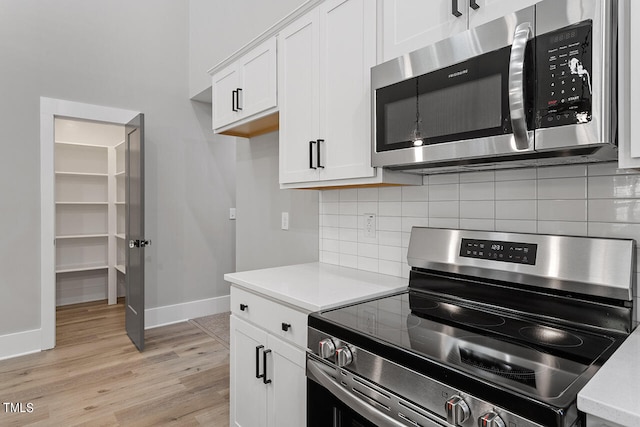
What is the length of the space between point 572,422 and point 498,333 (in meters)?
0.38

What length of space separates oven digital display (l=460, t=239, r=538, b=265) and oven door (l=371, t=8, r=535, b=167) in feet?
1.16

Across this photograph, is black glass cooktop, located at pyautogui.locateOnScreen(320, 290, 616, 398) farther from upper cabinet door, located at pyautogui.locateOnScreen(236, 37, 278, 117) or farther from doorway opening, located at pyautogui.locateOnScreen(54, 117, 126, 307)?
doorway opening, located at pyautogui.locateOnScreen(54, 117, 126, 307)

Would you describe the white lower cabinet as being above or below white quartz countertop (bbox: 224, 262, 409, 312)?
below

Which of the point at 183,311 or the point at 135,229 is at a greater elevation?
the point at 135,229

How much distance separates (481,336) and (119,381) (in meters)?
2.50

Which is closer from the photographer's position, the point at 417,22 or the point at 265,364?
the point at 417,22

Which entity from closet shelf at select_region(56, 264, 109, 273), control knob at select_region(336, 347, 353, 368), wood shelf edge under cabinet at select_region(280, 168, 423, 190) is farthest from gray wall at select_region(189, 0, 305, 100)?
closet shelf at select_region(56, 264, 109, 273)

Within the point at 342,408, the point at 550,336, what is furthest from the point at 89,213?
the point at 550,336

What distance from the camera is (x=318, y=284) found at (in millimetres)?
1586

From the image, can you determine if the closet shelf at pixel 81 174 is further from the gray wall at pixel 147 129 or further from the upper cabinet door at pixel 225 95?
the upper cabinet door at pixel 225 95

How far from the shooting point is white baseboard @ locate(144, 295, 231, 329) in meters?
3.67

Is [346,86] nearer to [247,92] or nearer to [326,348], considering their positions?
[247,92]

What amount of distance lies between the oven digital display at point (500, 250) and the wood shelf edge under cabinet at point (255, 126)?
1235mm

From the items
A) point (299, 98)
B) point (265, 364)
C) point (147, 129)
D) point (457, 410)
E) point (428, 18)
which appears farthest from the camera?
point (147, 129)
